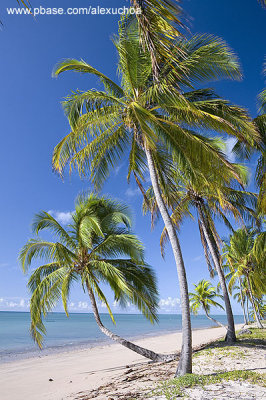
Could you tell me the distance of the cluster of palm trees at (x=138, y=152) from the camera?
6.67 metres

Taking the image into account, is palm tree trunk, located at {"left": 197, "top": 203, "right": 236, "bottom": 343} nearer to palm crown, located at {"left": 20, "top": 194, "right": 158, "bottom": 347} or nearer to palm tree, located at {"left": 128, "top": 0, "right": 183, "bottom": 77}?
palm crown, located at {"left": 20, "top": 194, "right": 158, "bottom": 347}

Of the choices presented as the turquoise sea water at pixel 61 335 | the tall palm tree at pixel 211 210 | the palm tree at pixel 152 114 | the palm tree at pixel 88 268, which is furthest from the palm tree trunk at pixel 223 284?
the turquoise sea water at pixel 61 335

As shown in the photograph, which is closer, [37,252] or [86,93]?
[86,93]

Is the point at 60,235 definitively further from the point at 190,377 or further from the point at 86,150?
the point at 190,377

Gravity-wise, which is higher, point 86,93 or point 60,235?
point 86,93

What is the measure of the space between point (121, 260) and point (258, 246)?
7.95 metres

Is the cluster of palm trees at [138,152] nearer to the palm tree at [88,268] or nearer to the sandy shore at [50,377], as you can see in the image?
the palm tree at [88,268]

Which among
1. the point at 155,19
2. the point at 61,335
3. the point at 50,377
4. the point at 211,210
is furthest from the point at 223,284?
the point at 61,335

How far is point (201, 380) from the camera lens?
17.2ft

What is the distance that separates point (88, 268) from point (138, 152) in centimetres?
419

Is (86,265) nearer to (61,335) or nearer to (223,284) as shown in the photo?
(223,284)

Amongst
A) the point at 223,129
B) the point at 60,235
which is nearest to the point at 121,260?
the point at 60,235

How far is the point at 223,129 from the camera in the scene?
6.67 meters

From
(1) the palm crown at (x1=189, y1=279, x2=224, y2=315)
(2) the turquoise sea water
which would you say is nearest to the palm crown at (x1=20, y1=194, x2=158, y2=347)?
(2) the turquoise sea water
